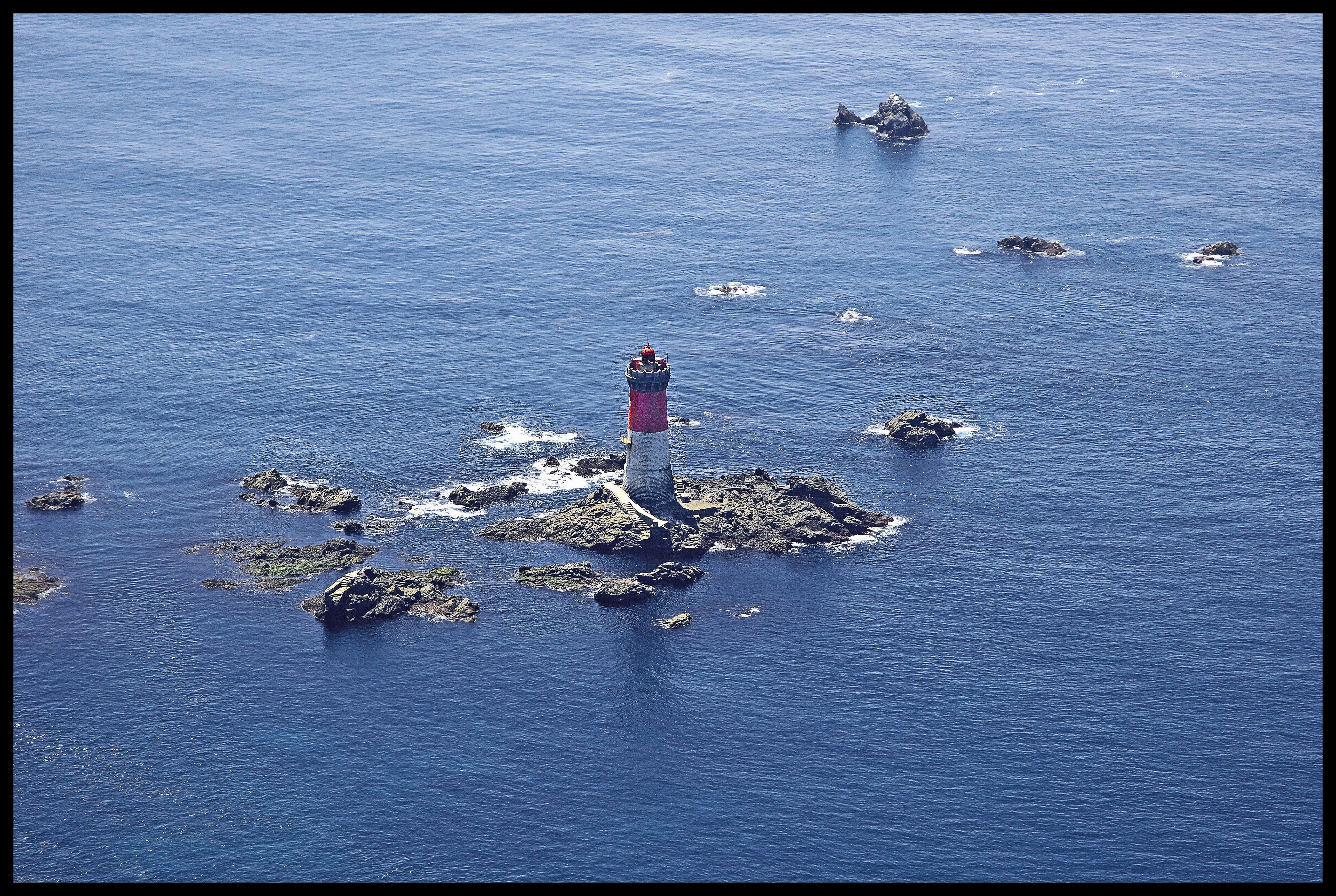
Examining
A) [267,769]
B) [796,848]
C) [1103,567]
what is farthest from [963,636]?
[267,769]

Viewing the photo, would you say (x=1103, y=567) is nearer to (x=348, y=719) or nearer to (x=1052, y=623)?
(x=1052, y=623)

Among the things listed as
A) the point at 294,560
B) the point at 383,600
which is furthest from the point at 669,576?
the point at 294,560

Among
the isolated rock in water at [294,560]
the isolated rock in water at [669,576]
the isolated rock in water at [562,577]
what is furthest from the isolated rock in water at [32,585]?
the isolated rock in water at [669,576]

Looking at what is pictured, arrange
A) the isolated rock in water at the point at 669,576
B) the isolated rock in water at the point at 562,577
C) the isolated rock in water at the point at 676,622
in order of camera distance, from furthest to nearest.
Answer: the isolated rock in water at the point at 562,577, the isolated rock in water at the point at 669,576, the isolated rock in water at the point at 676,622

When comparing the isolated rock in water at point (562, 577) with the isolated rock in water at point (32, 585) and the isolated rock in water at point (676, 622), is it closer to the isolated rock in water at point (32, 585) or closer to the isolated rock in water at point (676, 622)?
the isolated rock in water at point (676, 622)

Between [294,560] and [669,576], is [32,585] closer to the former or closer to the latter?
[294,560]

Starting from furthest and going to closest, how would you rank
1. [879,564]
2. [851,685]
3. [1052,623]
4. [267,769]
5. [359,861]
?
1. [879,564]
2. [1052,623]
3. [851,685]
4. [267,769]
5. [359,861]

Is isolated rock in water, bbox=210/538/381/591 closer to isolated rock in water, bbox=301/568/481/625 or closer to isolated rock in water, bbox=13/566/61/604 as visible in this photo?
isolated rock in water, bbox=301/568/481/625
